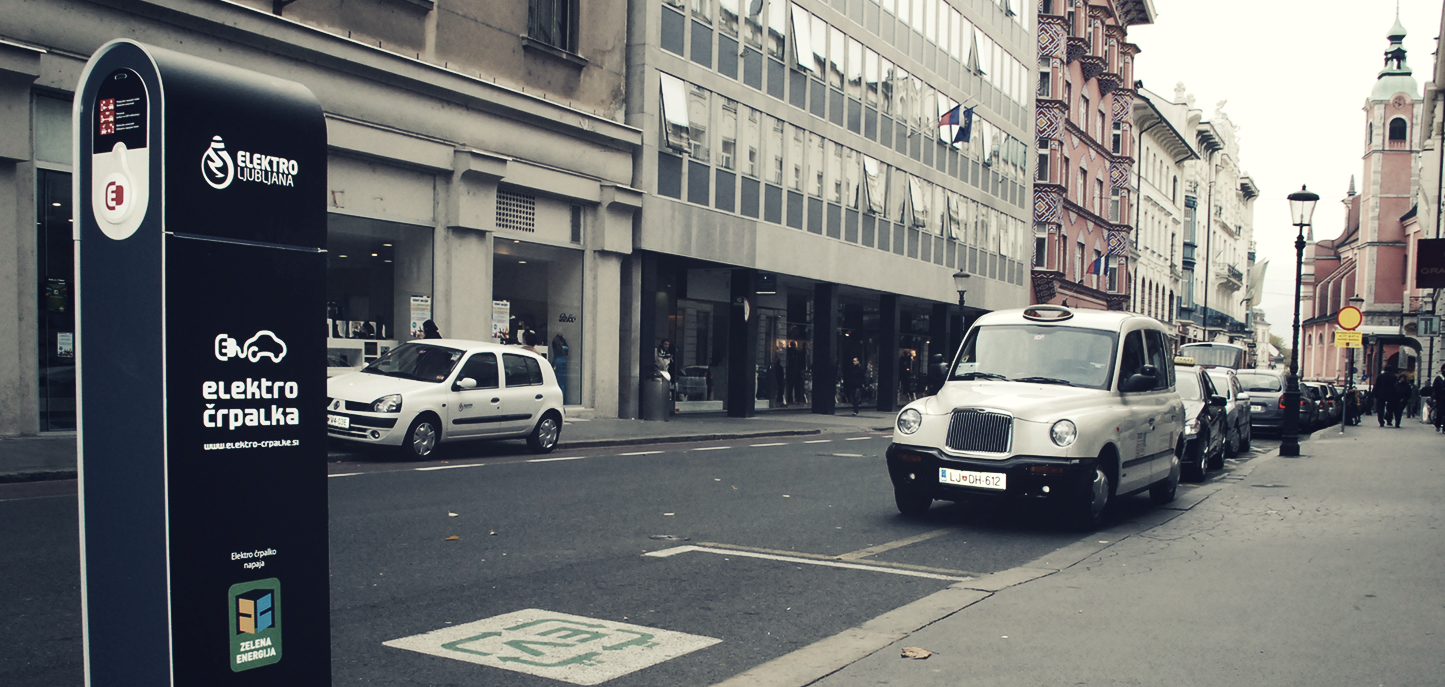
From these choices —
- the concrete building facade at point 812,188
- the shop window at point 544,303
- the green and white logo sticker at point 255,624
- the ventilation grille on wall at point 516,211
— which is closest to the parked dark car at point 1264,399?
the concrete building facade at point 812,188

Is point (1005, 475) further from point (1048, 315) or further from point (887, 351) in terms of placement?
point (887, 351)

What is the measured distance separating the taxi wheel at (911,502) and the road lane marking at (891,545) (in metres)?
0.54

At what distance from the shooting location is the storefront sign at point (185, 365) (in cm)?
309

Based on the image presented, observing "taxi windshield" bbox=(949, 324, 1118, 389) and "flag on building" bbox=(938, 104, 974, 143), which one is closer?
"taxi windshield" bbox=(949, 324, 1118, 389)

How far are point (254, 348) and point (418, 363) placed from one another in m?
12.5

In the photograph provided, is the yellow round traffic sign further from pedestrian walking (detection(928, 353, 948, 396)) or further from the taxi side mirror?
pedestrian walking (detection(928, 353, 948, 396))

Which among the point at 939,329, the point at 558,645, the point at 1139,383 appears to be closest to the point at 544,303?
the point at 1139,383

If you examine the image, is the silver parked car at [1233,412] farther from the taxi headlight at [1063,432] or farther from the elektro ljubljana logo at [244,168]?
the elektro ljubljana logo at [244,168]

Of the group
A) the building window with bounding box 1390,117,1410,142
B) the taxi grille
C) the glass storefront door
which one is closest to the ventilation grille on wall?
the glass storefront door

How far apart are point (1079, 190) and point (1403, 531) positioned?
48.0 m

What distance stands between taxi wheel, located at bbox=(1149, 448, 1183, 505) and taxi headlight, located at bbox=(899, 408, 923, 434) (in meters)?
3.38

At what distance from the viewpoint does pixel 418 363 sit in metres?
15.5

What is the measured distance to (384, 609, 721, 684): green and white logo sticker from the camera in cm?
515

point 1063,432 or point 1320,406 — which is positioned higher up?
point 1063,432
